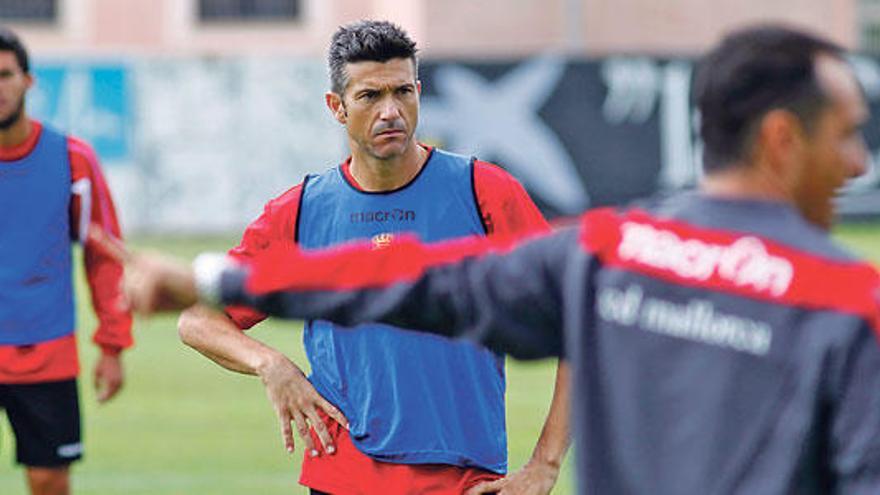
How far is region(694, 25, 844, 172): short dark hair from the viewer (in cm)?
338

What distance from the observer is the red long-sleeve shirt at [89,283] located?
8.98m

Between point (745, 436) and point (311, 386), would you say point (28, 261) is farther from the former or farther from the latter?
point (745, 436)

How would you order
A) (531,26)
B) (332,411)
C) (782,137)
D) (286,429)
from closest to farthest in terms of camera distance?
1. (782,137)
2. (286,429)
3. (332,411)
4. (531,26)

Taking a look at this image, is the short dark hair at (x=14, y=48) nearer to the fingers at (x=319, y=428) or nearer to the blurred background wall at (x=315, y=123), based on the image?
the fingers at (x=319, y=428)

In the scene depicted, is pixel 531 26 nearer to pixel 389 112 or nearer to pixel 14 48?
pixel 14 48

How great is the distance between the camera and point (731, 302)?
337 cm

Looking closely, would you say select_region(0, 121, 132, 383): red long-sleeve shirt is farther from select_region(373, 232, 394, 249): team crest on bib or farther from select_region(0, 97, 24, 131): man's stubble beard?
select_region(373, 232, 394, 249): team crest on bib

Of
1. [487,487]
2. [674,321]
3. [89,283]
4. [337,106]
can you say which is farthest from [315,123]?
[674,321]

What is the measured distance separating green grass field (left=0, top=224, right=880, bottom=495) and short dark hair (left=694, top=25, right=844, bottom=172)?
7.11 meters

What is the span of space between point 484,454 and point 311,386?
2.06 ft

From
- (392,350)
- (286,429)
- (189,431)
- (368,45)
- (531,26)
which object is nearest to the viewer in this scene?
(286,429)

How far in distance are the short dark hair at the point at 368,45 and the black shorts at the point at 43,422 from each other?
123 inches

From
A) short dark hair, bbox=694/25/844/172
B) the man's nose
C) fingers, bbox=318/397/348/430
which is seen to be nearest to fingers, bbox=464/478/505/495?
fingers, bbox=318/397/348/430

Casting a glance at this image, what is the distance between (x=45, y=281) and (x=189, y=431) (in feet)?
16.6
